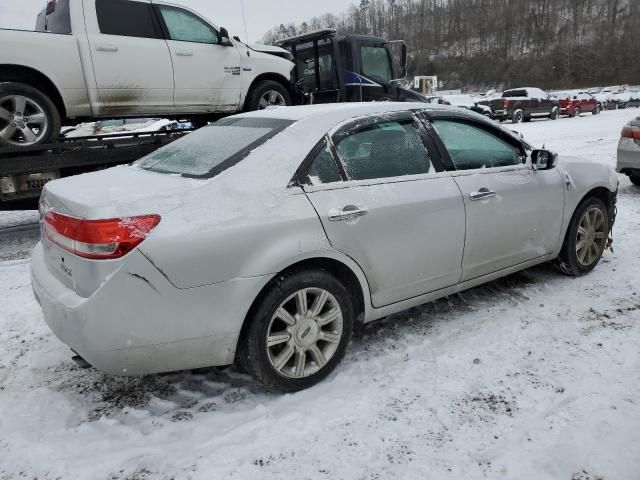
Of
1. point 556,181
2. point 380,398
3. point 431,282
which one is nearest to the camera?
point 380,398

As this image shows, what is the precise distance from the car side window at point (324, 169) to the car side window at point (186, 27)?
467 cm

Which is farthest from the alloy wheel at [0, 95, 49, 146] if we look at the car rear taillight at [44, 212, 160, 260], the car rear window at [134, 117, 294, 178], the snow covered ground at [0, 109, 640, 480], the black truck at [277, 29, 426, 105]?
the black truck at [277, 29, 426, 105]

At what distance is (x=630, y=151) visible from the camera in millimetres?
7145

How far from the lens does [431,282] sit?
3.31 meters

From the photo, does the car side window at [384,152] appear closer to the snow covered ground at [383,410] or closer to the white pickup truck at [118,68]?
the snow covered ground at [383,410]

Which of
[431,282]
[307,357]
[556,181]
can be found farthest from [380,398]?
[556,181]

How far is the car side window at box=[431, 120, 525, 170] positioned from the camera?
138 inches

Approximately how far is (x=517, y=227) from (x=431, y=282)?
0.89 m

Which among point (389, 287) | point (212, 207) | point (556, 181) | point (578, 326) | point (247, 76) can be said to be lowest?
point (578, 326)

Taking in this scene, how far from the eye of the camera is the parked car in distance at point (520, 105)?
82.5 ft

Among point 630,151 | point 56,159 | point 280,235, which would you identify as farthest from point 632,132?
point 56,159

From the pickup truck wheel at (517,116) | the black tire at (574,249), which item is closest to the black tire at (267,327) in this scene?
the black tire at (574,249)

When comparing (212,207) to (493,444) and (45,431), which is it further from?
(493,444)

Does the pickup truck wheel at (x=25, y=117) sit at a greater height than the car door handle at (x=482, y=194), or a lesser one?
greater
